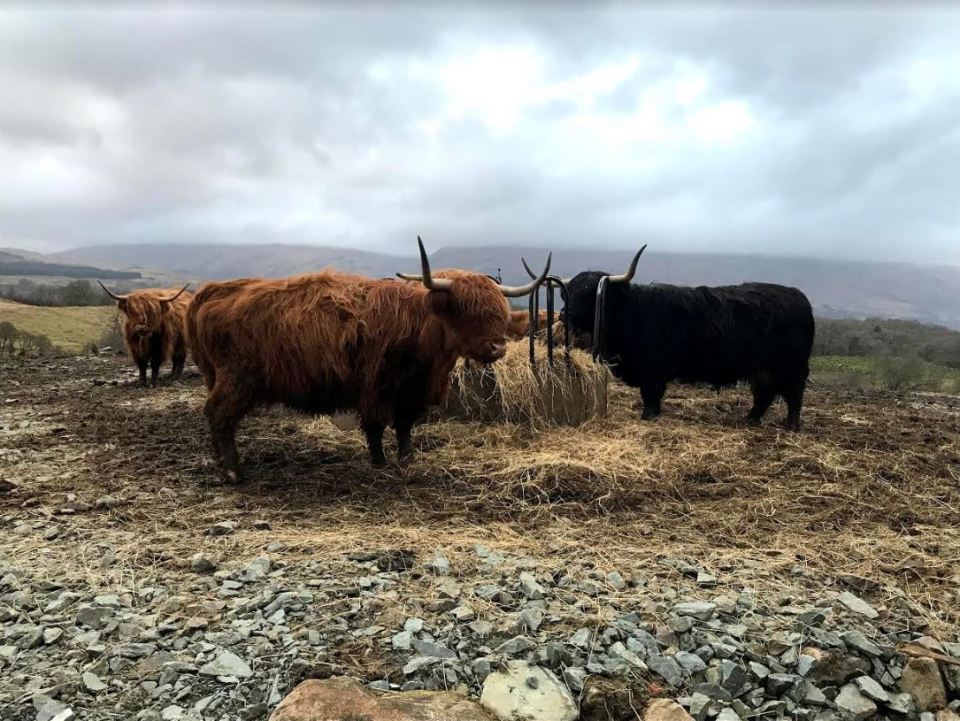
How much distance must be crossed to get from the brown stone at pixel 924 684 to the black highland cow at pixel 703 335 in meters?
5.07

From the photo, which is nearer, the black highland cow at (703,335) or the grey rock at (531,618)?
the grey rock at (531,618)

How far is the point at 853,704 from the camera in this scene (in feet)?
8.55

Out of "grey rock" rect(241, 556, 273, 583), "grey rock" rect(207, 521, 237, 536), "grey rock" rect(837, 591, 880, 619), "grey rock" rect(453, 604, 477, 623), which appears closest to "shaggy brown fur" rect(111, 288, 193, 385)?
"grey rock" rect(207, 521, 237, 536)

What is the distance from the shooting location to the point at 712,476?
5.52 metres

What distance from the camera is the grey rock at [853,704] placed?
2.55 metres

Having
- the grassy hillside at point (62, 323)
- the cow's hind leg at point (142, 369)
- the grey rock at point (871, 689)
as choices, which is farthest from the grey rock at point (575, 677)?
the grassy hillside at point (62, 323)

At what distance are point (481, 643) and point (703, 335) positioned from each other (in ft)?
19.2

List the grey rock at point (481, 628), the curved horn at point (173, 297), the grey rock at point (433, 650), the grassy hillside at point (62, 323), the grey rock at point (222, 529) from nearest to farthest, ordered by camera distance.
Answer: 1. the grey rock at point (433, 650)
2. the grey rock at point (481, 628)
3. the grey rock at point (222, 529)
4. the curved horn at point (173, 297)
5. the grassy hillside at point (62, 323)

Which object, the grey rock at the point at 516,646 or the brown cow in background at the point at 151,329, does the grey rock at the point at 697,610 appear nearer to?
the grey rock at the point at 516,646

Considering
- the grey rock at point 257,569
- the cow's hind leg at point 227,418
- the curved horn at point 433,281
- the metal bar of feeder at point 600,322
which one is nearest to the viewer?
the grey rock at point 257,569

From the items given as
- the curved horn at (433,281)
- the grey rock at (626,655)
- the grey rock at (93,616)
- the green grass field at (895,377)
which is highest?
the curved horn at (433,281)

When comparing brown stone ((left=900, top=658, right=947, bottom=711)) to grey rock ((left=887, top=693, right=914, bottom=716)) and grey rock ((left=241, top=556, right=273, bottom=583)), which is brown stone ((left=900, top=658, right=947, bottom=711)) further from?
grey rock ((left=241, top=556, right=273, bottom=583))

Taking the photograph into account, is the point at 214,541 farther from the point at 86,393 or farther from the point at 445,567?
the point at 86,393

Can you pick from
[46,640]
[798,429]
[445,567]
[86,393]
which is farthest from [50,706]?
[86,393]
